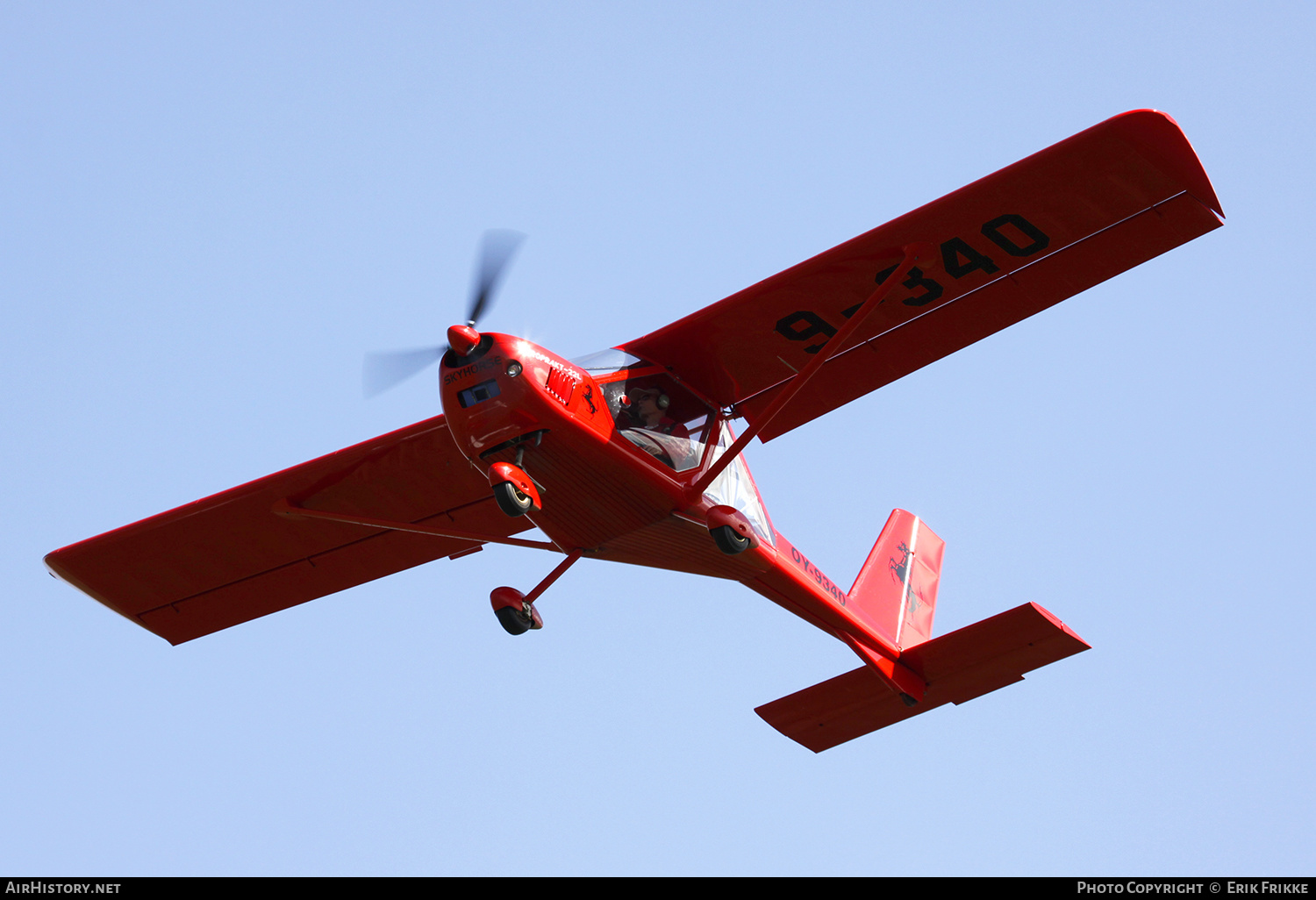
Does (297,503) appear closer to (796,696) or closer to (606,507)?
(606,507)

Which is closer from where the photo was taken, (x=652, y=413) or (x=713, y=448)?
(x=652, y=413)

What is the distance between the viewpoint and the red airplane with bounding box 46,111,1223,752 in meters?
12.9

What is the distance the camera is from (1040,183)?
1335cm

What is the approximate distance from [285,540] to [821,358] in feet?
20.8

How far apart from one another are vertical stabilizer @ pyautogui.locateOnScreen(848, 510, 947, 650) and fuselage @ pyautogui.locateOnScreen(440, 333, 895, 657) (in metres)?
2.02

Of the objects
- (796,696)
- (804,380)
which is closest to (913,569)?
(796,696)

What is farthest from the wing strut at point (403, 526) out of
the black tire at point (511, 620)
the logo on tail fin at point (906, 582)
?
the logo on tail fin at point (906, 582)

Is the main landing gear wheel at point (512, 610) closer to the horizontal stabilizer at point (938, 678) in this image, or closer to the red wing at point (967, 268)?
the red wing at point (967, 268)

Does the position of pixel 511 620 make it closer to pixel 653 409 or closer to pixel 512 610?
pixel 512 610

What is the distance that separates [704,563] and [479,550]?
3234 millimetres

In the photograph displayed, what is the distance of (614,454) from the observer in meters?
13.1

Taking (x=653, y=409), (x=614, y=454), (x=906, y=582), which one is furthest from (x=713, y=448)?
(x=906, y=582)

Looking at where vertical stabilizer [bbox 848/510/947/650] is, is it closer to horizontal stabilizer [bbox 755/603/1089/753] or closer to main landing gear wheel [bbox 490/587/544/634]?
horizontal stabilizer [bbox 755/603/1089/753]

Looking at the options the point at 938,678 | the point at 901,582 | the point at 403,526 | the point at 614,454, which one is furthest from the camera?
the point at 901,582
